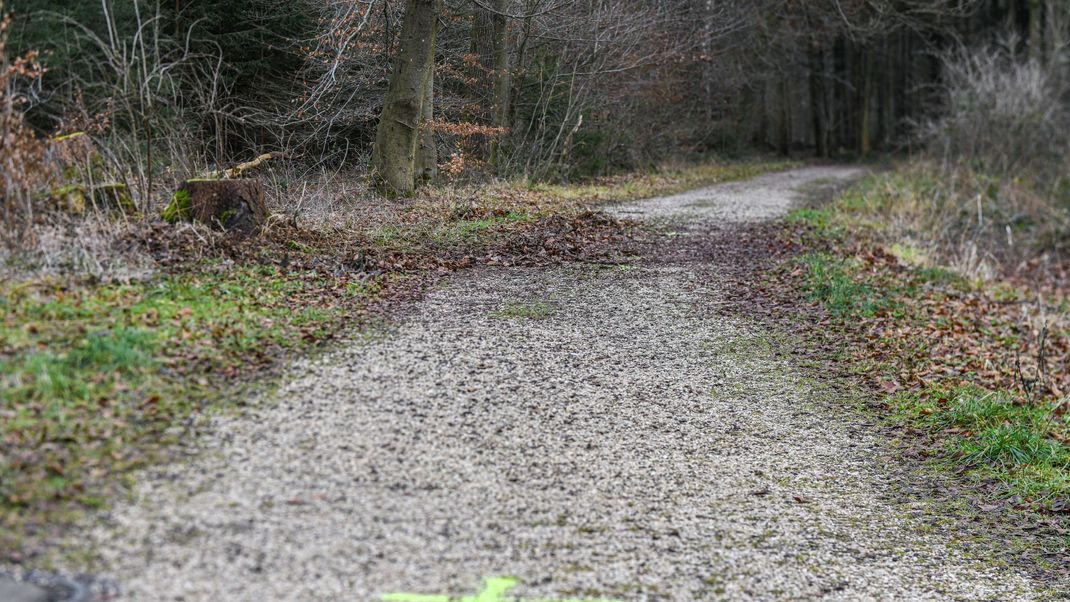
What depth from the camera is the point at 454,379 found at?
6152 mm

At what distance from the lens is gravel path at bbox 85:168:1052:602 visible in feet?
12.6

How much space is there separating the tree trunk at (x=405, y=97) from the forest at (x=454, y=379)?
4cm

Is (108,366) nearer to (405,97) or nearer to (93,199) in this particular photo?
(93,199)

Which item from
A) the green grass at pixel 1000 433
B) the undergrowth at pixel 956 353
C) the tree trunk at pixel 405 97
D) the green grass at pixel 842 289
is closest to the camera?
the green grass at pixel 1000 433

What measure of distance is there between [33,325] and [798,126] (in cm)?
3788

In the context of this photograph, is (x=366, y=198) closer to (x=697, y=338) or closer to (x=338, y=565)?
(x=697, y=338)

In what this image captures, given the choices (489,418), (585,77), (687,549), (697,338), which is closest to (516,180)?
(585,77)

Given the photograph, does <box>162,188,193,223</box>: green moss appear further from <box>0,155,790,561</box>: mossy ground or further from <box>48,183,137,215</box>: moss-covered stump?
<box>48,183,137,215</box>: moss-covered stump

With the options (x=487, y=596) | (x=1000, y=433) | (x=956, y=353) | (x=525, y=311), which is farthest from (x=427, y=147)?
(x=487, y=596)

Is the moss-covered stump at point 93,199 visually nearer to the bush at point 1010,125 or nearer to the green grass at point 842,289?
the green grass at point 842,289

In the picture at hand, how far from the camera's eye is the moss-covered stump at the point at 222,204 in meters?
8.05

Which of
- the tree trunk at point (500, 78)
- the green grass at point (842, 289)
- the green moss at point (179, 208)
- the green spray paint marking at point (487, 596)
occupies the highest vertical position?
the tree trunk at point (500, 78)

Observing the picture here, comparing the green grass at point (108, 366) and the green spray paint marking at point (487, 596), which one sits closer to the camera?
the green spray paint marking at point (487, 596)

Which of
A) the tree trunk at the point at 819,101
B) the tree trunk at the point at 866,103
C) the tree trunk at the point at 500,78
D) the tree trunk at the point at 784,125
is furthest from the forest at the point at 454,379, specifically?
the tree trunk at the point at 866,103
